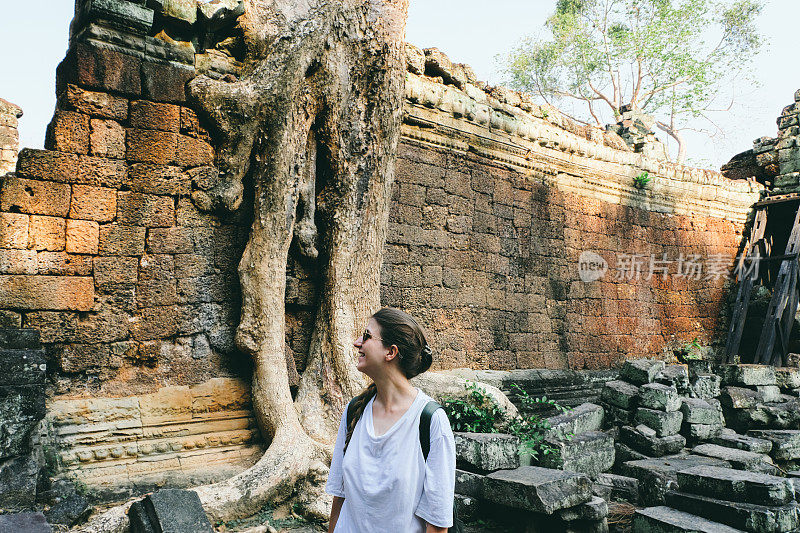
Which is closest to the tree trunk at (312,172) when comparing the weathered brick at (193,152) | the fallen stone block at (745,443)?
the weathered brick at (193,152)

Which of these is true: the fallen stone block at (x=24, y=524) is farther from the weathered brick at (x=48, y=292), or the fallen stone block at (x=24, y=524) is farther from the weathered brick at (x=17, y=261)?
the weathered brick at (x=17, y=261)

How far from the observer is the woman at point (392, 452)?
1820 mm

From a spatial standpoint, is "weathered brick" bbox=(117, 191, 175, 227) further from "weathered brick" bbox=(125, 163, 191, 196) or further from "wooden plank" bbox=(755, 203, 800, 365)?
"wooden plank" bbox=(755, 203, 800, 365)

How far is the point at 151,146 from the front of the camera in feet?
14.3

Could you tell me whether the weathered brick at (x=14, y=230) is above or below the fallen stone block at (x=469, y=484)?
above

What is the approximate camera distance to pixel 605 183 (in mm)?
8430

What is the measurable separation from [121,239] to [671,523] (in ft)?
12.6

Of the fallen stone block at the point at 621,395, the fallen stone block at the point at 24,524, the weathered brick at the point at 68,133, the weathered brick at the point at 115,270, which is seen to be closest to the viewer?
the fallen stone block at the point at 24,524

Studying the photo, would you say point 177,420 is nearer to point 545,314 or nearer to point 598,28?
point 545,314

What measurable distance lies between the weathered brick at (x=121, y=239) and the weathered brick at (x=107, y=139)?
51cm

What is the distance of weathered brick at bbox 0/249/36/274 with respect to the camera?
379cm

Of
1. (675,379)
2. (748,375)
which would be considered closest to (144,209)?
(675,379)

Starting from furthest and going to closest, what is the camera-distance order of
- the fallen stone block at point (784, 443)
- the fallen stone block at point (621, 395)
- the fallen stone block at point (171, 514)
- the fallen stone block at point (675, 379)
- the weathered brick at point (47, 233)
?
the fallen stone block at point (675, 379)
the fallen stone block at point (621, 395)
the fallen stone block at point (784, 443)
the weathered brick at point (47, 233)
the fallen stone block at point (171, 514)

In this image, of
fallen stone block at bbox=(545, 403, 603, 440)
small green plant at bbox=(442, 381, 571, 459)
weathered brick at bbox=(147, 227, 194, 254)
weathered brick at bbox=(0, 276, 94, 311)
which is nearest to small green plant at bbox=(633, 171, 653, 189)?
fallen stone block at bbox=(545, 403, 603, 440)
